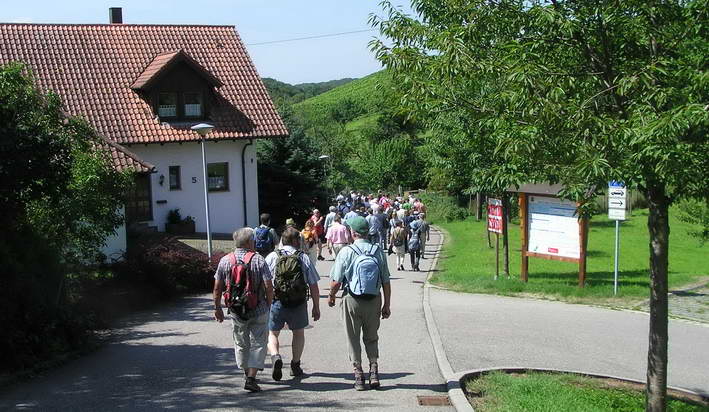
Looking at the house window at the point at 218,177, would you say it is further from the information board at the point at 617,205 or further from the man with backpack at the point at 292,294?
the man with backpack at the point at 292,294

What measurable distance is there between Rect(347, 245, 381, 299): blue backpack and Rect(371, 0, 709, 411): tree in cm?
148

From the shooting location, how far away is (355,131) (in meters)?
87.0

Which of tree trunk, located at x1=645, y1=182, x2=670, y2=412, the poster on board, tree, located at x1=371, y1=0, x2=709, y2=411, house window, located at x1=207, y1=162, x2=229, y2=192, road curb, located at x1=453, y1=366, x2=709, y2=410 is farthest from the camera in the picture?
house window, located at x1=207, y1=162, x2=229, y2=192

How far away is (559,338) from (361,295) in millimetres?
5504

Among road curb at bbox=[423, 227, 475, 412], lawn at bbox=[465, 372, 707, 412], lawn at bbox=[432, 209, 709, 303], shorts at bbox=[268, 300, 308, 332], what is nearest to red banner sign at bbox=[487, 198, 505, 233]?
lawn at bbox=[432, 209, 709, 303]

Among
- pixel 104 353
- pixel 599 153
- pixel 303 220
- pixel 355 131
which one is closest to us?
pixel 599 153

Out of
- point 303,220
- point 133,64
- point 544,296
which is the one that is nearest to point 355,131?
point 303,220

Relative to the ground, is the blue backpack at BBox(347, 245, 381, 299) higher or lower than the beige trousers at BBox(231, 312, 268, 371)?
higher

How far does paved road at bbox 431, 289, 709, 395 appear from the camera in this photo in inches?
412

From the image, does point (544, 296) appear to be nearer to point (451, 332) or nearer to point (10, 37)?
point (451, 332)

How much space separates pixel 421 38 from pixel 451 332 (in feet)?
15.9

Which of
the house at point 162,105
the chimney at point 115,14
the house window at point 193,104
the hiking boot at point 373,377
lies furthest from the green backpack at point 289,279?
the chimney at point 115,14

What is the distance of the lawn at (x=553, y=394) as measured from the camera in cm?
770

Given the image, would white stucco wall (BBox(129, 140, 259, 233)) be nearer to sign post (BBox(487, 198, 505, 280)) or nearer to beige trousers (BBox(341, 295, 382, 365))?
sign post (BBox(487, 198, 505, 280))
